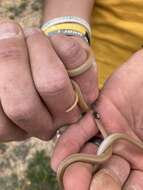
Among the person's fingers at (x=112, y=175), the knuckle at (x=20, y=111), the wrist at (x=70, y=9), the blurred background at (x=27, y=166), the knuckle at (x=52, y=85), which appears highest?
the knuckle at (x=52, y=85)

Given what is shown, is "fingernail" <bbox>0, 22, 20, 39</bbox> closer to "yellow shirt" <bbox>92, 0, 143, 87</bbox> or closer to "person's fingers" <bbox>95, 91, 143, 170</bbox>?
"person's fingers" <bbox>95, 91, 143, 170</bbox>

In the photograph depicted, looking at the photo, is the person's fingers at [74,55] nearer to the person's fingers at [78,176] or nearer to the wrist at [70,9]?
the person's fingers at [78,176]

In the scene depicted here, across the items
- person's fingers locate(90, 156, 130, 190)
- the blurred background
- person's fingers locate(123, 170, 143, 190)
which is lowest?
the blurred background

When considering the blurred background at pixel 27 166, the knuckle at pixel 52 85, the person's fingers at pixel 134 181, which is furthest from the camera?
the blurred background at pixel 27 166

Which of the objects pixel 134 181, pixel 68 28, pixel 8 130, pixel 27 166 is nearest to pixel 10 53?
pixel 8 130

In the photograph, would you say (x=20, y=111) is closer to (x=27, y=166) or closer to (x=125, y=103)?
(x=125, y=103)

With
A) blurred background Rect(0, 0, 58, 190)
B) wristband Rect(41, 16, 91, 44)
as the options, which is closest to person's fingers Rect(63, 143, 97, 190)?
wristband Rect(41, 16, 91, 44)

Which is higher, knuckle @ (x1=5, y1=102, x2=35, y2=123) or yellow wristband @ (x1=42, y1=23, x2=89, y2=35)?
knuckle @ (x1=5, y1=102, x2=35, y2=123)

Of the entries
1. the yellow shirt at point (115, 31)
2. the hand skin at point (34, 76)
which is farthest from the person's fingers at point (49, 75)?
the yellow shirt at point (115, 31)
